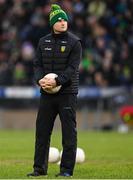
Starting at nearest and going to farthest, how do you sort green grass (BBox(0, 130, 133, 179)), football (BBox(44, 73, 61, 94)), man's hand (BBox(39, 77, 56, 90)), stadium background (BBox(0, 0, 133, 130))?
man's hand (BBox(39, 77, 56, 90)) < football (BBox(44, 73, 61, 94)) < green grass (BBox(0, 130, 133, 179)) < stadium background (BBox(0, 0, 133, 130))

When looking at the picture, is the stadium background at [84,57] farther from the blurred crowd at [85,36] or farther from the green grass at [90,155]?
the green grass at [90,155]

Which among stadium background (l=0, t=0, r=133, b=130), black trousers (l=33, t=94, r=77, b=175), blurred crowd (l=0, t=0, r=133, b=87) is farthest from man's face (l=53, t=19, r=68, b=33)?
blurred crowd (l=0, t=0, r=133, b=87)

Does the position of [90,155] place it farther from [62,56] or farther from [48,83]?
[48,83]

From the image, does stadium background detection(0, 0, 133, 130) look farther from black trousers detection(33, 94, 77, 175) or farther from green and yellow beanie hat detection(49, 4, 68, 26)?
green and yellow beanie hat detection(49, 4, 68, 26)

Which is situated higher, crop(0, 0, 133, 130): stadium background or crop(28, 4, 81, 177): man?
crop(28, 4, 81, 177): man

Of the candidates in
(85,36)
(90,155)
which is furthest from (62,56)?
(85,36)

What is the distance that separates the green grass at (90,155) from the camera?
1311 cm

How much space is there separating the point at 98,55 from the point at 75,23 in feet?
5.59

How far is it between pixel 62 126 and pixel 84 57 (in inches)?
681

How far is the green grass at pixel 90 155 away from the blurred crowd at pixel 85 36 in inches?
134

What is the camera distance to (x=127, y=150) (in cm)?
1916

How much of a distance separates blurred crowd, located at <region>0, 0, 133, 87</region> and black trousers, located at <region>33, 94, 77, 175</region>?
1612cm

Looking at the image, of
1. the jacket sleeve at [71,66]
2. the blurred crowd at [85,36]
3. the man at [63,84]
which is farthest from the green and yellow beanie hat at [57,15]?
the blurred crowd at [85,36]

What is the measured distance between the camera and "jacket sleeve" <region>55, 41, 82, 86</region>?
12.2 m
